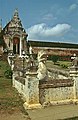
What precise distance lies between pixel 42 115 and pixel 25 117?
0.69 metres

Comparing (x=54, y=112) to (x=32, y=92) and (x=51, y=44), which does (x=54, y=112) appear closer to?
(x=32, y=92)

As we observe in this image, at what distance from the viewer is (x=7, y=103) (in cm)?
948

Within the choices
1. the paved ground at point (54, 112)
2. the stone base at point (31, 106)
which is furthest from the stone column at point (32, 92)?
the paved ground at point (54, 112)

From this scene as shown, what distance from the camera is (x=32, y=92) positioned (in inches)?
363

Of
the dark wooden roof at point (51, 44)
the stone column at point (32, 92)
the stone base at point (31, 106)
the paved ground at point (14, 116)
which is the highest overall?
the dark wooden roof at point (51, 44)

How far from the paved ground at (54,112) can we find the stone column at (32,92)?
34 centimetres

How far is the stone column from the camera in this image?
9148 millimetres

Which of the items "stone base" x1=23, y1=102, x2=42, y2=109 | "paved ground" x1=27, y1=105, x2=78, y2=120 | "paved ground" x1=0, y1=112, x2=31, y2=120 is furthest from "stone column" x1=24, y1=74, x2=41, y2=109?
"paved ground" x1=0, y1=112, x2=31, y2=120

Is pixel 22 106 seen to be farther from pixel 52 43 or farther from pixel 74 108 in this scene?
pixel 52 43

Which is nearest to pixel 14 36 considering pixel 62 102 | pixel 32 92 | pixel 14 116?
pixel 62 102

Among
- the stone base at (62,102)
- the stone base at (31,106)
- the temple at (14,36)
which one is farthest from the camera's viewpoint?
the temple at (14,36)

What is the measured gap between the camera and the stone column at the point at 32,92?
915 cm

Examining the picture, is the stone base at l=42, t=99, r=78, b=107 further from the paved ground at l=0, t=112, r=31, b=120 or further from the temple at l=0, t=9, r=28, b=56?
the temple at l=0, t=9, r=28, b=56

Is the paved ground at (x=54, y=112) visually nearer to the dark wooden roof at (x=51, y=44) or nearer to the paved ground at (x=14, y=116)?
the paved ground at (x=14, y=116)
